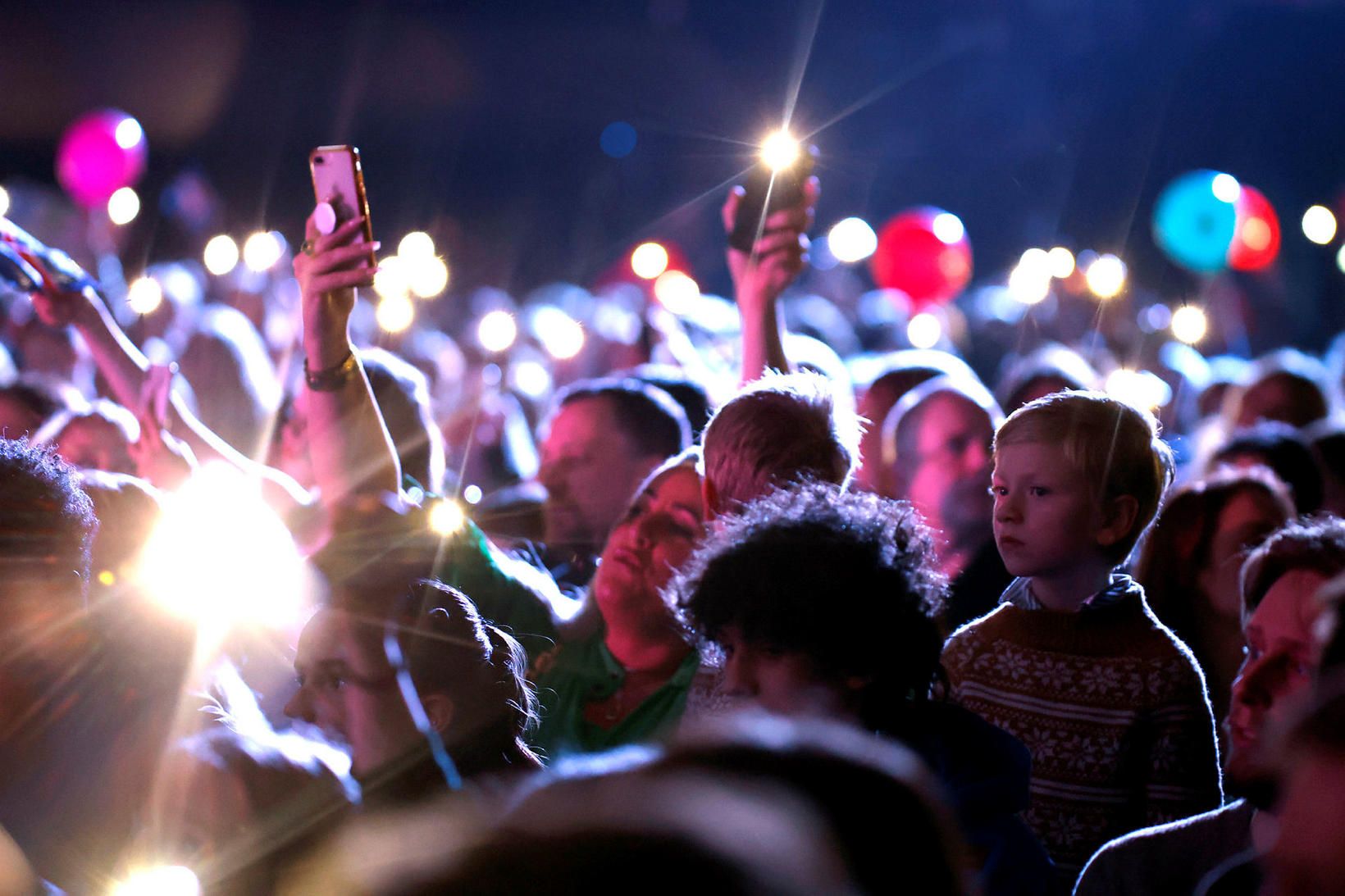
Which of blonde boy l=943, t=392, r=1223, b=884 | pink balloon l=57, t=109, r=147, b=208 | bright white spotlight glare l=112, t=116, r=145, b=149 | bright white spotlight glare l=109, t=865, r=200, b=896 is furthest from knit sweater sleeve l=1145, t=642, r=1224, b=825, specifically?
bright white spotlight glare l=112, t=116, r=145, b=149

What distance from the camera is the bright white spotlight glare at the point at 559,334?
30.5ft

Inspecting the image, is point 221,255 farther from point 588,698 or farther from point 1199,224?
point 588,698

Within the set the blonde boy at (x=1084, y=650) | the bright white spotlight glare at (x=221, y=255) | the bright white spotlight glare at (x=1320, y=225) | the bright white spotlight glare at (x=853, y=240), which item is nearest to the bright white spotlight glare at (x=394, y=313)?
the bright white spotlight glare at (x=221, y=255)

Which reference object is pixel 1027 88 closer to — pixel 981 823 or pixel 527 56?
pixel 527 56

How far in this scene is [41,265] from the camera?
12.3 feet

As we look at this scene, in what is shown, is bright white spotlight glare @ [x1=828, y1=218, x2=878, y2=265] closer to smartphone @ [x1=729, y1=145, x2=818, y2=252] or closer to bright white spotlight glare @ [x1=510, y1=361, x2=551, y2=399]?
bright white spotlight glare @ [x1=510, y1=361, x2=551, y2=399]

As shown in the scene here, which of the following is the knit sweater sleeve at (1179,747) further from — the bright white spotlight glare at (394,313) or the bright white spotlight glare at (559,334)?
the bright white spotlight glare at (394,313)

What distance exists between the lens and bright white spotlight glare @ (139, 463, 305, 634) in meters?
2.57

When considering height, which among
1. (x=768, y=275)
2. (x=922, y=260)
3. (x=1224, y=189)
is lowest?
(x=768, y=275)

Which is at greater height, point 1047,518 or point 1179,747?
point 1047,518

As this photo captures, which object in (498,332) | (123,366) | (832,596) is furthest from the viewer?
(498,332)

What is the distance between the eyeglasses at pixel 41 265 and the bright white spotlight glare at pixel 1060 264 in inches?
361

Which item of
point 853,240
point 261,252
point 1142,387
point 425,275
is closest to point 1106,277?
point 853,240

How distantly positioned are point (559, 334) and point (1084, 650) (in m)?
7.27
